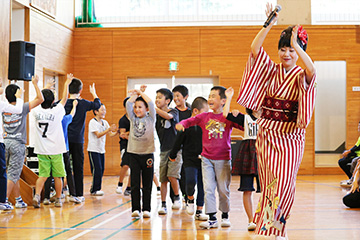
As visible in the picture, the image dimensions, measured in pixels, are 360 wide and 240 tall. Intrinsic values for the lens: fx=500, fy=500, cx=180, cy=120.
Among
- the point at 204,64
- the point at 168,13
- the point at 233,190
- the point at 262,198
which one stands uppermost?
the point at 168,13

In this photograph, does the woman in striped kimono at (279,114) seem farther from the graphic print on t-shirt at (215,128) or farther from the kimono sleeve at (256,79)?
the graphic print on t-shirt at (215,128)

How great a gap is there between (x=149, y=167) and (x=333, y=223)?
1876 mm

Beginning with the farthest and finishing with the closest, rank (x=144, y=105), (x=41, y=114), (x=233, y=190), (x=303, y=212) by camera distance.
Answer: (x=233, y=190) < (x=41, y=114) < (x=303, y=212) < (x=144, y=105)

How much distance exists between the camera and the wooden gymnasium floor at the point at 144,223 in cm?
417

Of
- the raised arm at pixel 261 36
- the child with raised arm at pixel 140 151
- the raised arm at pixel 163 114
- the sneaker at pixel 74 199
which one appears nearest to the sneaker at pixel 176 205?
the child with raised arm at pixel 140 151

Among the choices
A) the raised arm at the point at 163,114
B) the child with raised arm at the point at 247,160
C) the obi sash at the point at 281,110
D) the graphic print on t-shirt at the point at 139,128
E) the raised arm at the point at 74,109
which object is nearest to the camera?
the obi sash at the point at 281,110

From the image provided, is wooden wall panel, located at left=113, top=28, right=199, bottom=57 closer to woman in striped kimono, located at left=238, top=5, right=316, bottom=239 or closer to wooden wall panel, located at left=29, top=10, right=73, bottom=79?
wooden wall panel, located at left=29, top=10, right=73, bottom=79

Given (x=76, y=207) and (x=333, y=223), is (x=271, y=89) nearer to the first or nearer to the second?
(x=333, y=223)

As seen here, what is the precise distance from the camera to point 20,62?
7.27 m

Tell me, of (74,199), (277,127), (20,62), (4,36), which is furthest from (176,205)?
(4,36)

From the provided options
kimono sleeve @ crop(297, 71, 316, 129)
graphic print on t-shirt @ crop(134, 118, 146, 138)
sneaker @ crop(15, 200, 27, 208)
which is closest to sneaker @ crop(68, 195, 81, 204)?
sneaker @ crop(15, 200, 27, 208)

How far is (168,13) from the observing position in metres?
11.6

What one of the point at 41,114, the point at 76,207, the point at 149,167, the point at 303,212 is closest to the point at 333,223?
the point at 303,212

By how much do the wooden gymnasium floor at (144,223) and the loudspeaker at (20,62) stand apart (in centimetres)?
217
